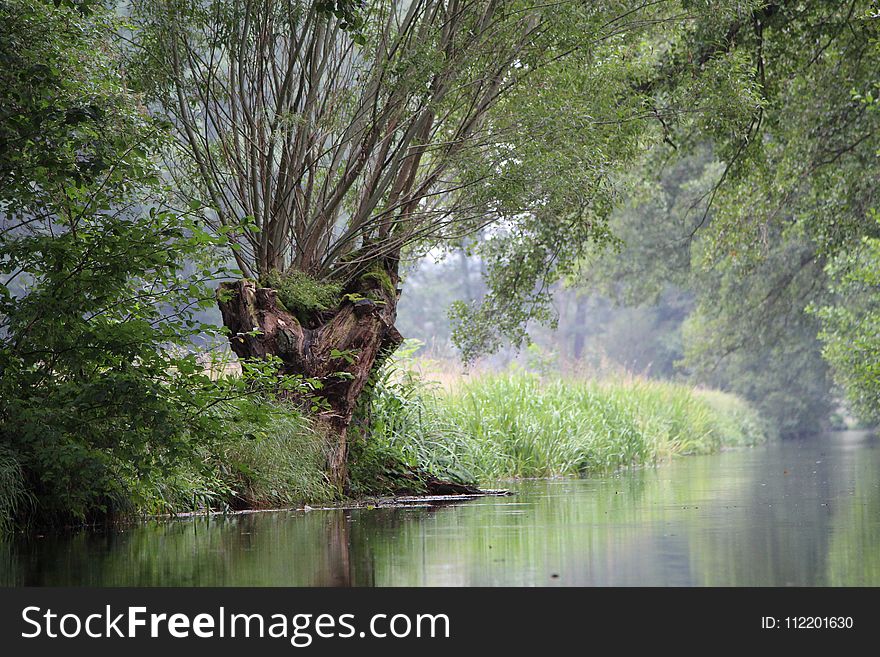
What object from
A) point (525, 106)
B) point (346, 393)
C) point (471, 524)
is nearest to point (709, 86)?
point (525, 106)

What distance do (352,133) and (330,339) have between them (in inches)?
76.1

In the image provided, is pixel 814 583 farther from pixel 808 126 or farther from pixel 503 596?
pixel 808 126

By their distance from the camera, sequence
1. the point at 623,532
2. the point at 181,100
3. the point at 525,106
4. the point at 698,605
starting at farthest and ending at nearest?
1. the point at 525,106
2. the point at 181,100
3. the point at 623,532
4. the point at 698,605

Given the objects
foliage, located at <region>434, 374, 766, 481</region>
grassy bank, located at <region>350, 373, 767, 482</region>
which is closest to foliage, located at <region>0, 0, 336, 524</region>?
grassy bank, located at <region>350, 373, 767, 482</region>

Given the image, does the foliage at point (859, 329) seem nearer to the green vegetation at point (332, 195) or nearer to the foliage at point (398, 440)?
the green vegetation at point (332, 195)

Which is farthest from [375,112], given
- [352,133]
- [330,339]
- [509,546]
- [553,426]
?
[553,426]

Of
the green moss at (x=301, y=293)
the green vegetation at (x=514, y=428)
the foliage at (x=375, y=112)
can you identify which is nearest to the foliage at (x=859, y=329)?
the green vegetation at (x=514, y=428)

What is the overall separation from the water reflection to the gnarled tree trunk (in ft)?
3.94

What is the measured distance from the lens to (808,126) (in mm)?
15445

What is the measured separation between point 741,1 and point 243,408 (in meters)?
7.05

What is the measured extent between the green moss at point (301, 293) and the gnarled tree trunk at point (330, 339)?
0.09 meters

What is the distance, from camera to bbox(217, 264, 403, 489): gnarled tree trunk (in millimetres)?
10164

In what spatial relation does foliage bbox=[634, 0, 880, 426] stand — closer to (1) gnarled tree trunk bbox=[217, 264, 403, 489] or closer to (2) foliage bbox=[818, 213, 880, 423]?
(2) foliage bbox=[818, 213, 880, 423]

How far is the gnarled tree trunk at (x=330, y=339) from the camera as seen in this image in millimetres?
10164
